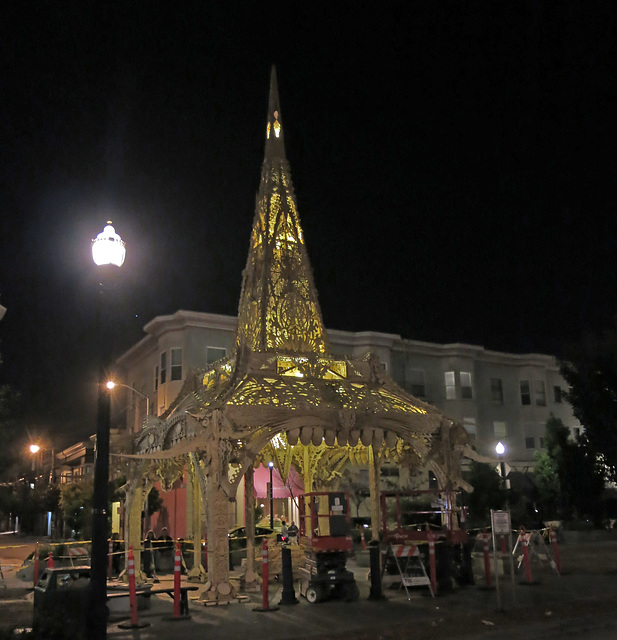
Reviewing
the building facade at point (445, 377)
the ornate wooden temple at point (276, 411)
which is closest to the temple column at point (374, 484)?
the ornate wooden temple at point (276, 411)

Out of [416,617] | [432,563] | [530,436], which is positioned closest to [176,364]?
[530,436]

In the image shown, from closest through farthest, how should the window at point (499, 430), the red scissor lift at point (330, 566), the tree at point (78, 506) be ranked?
the red scissor lift at point (330, 566)
the tree at point (78, 506)
the window at point (499, 430)

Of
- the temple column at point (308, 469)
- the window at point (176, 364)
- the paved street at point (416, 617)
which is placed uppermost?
the window at point (176, 364)

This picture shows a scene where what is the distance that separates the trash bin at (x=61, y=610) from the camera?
25.8 feet

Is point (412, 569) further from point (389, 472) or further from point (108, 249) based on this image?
point (389, 472)

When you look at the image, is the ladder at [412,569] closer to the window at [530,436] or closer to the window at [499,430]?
the window at [499,430]

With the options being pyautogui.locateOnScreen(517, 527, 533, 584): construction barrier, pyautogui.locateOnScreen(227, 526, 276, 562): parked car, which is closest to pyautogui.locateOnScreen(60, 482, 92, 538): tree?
pyautogui.locateOnScreen(227, 526, 276, 562): parked car

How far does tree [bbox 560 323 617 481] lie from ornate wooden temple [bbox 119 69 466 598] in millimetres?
11236

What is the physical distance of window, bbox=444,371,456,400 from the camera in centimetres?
4569

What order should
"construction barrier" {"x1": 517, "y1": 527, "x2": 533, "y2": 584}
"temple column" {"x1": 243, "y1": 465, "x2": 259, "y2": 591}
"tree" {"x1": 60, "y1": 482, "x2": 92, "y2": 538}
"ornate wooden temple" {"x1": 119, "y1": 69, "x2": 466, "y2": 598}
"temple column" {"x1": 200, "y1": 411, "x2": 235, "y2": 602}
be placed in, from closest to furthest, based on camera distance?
"temple column" {"x1": 200, "y1": 411, "x2": 235, "y2": 602}
"ornate wooden temple" {"x1": 119, "y1": 69, "x2": 466, "y2": 598}
"temple column" {"x1": 243, "y1": 465, "x2": 259, "y2": 591}
"construction barrier" {"x1": 517, "y1": 527, "x2": 533, "y2": 584}
"tree" {"x1": 60, "y1": 482, "x2": 92, "y2": 538}

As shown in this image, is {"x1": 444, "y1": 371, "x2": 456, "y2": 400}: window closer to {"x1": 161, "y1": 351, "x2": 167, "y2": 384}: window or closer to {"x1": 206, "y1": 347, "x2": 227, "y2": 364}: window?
{"x1": 206, "y1": 347, "x2": 227, "y2": 364}: window

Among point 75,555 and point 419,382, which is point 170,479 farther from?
point 419,382

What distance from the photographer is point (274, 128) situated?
18.5 metres

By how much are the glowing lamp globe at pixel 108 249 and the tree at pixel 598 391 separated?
798 inches
